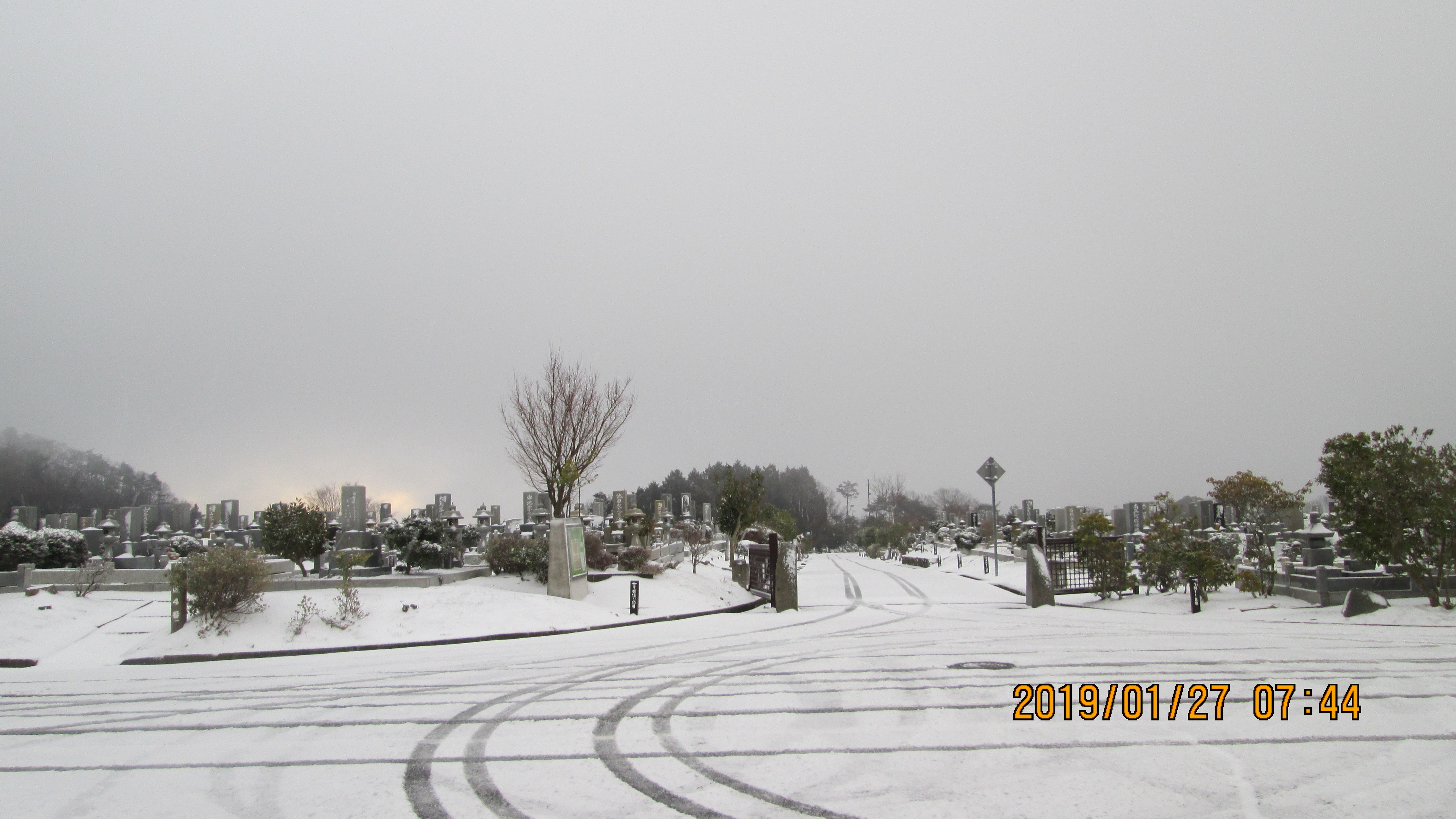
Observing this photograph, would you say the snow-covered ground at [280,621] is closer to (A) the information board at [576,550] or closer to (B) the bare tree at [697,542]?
(A) the information board at [576,550]

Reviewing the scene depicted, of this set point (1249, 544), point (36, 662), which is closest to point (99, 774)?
point (36, 662)

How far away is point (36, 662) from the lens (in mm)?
11961

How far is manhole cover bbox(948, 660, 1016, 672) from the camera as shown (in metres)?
8.22

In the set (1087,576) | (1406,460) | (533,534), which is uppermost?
(1406,460)

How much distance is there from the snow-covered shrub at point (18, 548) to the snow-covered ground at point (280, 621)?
5.98 feet

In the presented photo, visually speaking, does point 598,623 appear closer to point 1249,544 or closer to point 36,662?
point 36,662

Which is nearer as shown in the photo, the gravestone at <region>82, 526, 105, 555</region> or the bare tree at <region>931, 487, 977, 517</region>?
the gravestone at <region>82, 526, 105, 555</region>

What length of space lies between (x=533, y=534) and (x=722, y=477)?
16414 mm

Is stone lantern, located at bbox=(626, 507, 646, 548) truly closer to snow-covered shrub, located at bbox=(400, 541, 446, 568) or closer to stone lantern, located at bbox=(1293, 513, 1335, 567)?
snow-covered shrub, located at bbox=(400, 541, 446, 568)

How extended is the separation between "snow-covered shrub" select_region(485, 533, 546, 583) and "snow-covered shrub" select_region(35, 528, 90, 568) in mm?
8619

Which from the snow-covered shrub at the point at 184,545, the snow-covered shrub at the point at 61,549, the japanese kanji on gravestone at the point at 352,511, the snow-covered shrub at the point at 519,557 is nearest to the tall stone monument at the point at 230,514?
the snow-covered shrub at the point at 184,545

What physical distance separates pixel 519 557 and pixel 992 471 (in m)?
18.4

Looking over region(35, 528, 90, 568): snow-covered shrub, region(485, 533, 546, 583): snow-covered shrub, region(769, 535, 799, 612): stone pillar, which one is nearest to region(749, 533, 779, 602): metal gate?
region(769, 535, 799, 612): stone pillar

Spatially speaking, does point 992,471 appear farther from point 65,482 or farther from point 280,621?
point 65,482
